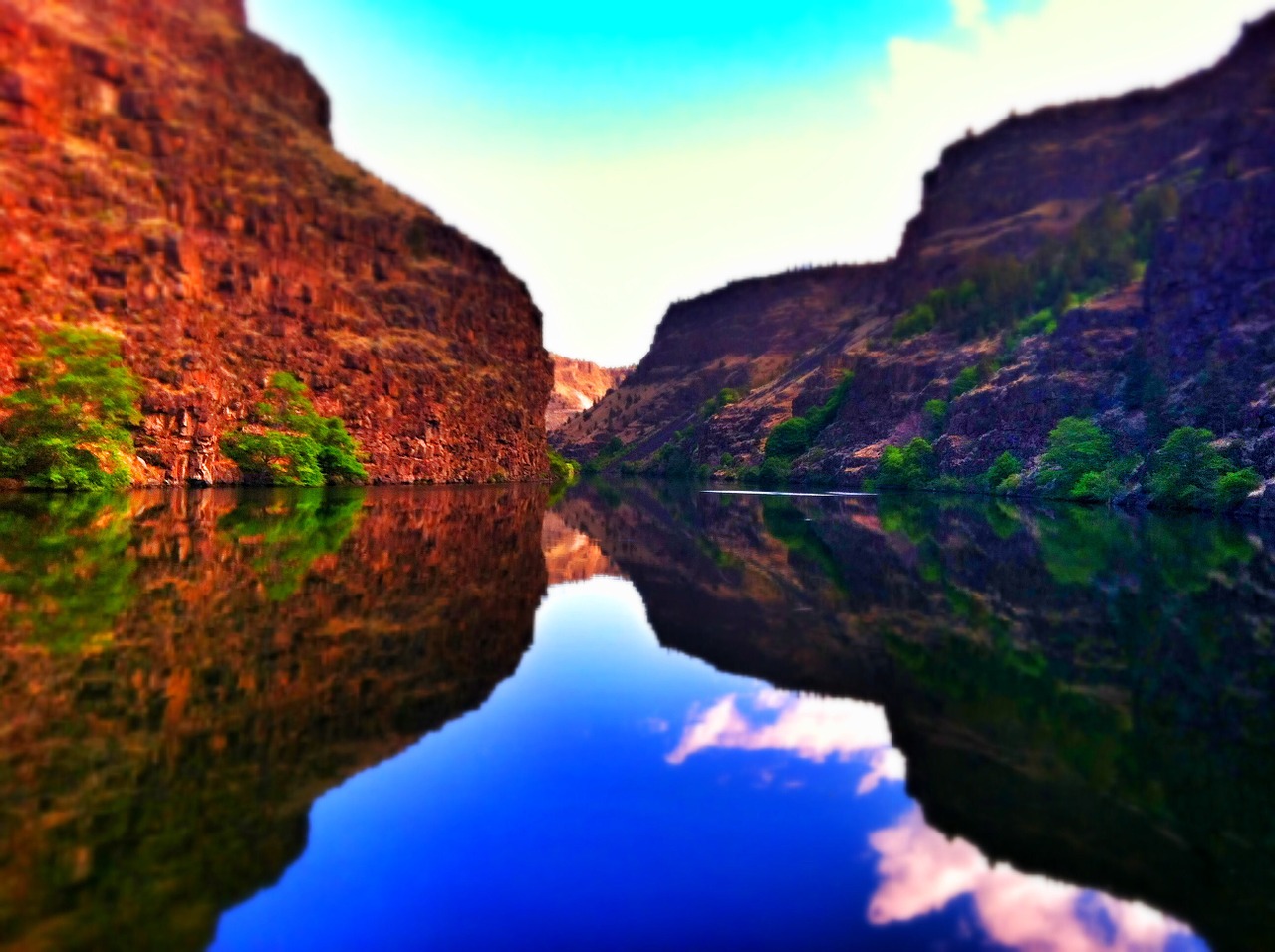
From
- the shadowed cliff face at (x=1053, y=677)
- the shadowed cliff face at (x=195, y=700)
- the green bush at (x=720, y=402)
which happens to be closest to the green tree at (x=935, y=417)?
the green bush at (x=720, y=402)

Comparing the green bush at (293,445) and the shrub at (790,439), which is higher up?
the shrub at (790,439)

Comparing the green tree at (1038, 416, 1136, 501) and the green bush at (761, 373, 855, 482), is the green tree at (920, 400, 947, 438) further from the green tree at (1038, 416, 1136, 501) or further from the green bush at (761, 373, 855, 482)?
the green bush at (761, 373, 855, 482)

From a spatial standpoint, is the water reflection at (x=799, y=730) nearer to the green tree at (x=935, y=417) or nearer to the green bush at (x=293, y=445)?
the green bush at (x=293, y=445)

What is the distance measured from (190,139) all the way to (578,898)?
62.6 m

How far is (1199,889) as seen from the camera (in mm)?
3545

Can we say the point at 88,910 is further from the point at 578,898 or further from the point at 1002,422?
the point at 1002,422

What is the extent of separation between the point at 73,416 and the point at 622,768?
34.4 m

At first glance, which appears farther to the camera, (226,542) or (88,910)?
(226,542)

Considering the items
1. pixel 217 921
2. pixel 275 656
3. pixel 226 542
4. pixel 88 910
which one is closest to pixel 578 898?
pixel 217 921

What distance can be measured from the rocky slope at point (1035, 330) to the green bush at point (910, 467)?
1710 millimetres

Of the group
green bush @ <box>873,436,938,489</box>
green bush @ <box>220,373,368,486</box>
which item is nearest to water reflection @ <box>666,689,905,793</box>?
green bush @ <box>220,373,368,486</box>

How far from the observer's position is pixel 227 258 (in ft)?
163

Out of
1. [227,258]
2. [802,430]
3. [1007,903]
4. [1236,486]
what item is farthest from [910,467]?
[1007,903]

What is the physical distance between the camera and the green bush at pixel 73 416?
98.9ft
